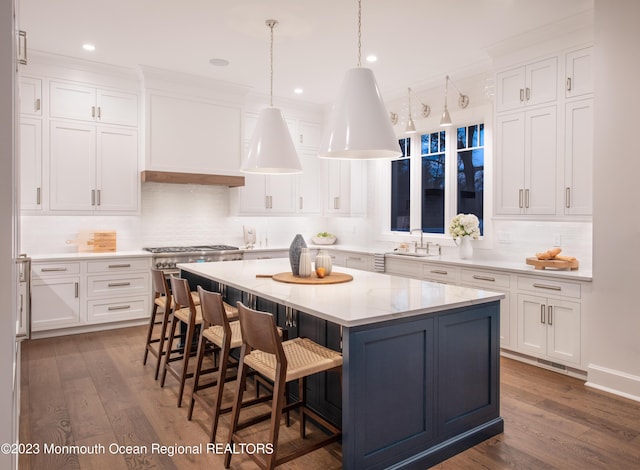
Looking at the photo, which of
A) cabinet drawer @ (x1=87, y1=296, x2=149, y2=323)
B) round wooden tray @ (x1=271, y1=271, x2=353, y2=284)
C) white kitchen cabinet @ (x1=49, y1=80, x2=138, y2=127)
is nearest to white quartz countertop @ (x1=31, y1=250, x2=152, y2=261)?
cabinet drawer @ (x1=87, y1=296, x2=149, y2=323)

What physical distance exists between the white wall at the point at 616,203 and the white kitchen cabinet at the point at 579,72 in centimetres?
36

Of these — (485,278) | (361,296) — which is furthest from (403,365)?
(485,278)

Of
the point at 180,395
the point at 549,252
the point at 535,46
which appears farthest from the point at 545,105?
the point at 180,395

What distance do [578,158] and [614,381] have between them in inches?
72.1

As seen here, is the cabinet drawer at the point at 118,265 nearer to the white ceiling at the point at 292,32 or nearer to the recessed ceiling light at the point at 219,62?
the white ceiling at the point at 292,32

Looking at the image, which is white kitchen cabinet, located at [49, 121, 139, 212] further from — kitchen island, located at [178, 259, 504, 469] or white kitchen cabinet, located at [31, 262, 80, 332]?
kitchen island, located at [178, 259, 504, 469]

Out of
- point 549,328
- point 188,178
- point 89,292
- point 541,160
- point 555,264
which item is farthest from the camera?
point 188,178

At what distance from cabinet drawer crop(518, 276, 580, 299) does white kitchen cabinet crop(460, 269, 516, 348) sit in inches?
6.1

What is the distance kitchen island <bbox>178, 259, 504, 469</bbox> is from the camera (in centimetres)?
215

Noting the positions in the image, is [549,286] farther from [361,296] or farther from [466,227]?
[361,296]

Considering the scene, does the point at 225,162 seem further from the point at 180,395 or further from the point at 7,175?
the point at 7,175

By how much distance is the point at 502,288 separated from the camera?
4.20m

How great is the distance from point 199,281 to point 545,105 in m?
3.63

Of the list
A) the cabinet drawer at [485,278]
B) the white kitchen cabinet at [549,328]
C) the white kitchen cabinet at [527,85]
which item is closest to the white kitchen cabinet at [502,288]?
the cabinet drawer at [485,278]
